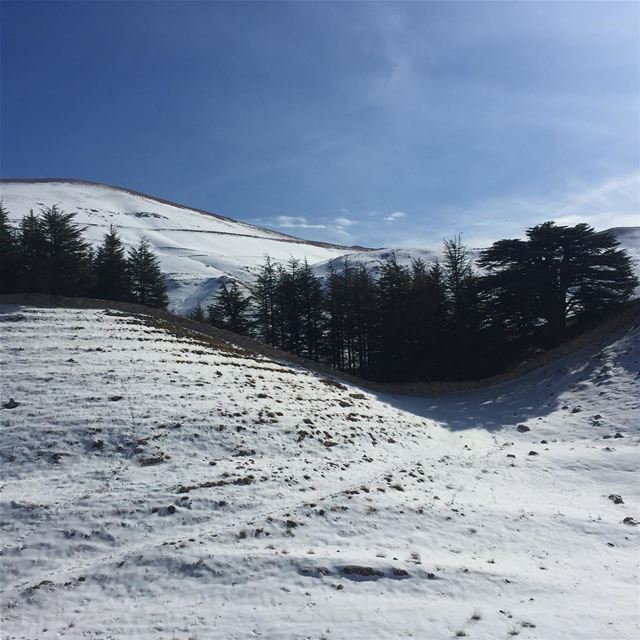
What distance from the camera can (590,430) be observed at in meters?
17.6

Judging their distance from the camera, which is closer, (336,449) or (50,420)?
(50,420)

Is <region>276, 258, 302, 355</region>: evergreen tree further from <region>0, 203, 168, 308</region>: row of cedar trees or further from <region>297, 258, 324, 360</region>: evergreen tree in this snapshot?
<region>0, 203, 168, 308</region>: row of cedar trees

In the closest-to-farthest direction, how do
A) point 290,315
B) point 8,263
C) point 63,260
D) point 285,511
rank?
point 285,511
point 63,260
point 8,263
point 290,315

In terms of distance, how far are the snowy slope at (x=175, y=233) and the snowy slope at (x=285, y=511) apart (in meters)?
48.9

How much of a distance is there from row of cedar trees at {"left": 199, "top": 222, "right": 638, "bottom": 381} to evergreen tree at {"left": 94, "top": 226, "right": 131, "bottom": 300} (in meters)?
16.8

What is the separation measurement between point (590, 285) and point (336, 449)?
→ 83.4ft

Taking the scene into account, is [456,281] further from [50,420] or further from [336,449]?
[50,420]

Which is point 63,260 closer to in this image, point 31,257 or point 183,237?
point 31,257

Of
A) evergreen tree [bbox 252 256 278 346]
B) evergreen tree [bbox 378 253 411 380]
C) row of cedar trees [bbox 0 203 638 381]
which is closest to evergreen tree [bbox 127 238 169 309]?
row of cedar trees [bbox 0 203 638 381]

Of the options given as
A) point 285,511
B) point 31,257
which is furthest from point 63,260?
point 285,511

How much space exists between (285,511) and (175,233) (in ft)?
350

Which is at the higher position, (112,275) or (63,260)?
(63,260)

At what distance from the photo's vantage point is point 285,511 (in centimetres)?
1011

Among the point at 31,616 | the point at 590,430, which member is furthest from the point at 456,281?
the point at 31,616
